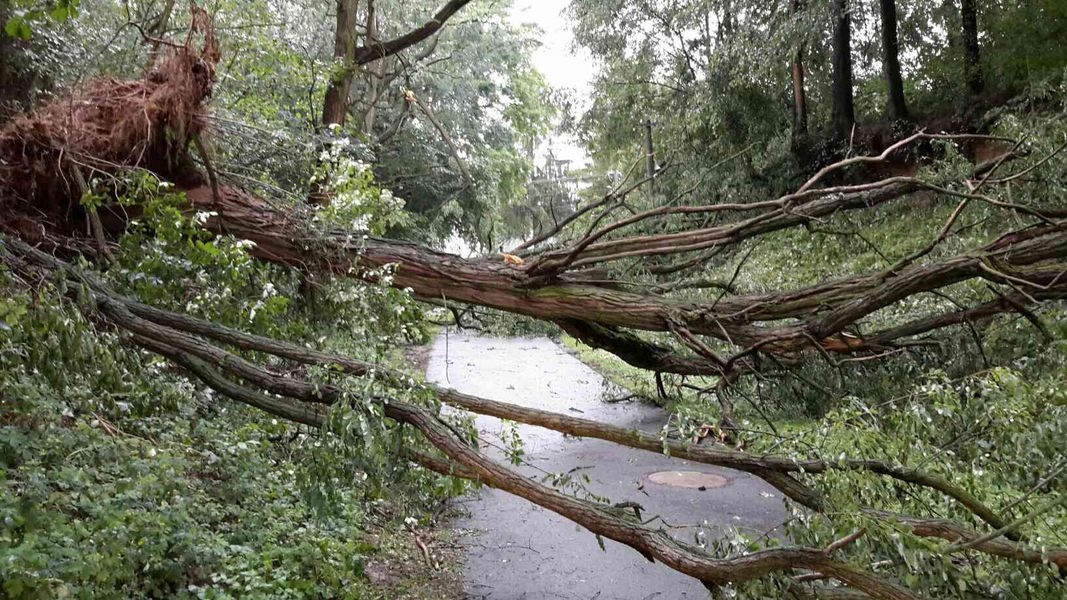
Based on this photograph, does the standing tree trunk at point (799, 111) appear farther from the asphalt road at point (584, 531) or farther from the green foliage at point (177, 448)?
the green foliage at point (177, 448)

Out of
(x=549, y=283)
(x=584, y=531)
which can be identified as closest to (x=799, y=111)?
(x=584, y=531)

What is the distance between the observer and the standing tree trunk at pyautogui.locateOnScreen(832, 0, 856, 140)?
56.8 ft

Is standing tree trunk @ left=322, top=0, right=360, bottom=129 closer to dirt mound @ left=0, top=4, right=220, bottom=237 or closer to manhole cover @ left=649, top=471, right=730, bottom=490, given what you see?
dirt mound @ left=0, top=4, right=220, bottom=237

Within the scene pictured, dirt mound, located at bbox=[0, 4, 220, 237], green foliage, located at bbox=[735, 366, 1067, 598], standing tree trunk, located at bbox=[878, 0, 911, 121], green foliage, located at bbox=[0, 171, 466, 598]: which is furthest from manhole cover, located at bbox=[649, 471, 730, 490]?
standing tree trunk, located at bbox=[878, 0, 911, 121]

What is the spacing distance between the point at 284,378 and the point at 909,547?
11.6 feet

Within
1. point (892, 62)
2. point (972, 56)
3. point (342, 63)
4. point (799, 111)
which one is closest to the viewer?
point (342, 63)

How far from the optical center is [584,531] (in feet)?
23.7

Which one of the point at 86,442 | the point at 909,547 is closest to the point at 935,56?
the point at 909,547

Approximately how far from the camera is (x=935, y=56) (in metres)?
18.6

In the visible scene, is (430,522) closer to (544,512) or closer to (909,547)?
(544,512)

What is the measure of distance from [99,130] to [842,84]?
16.2 meters

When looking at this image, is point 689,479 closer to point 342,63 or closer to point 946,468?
point 946,468

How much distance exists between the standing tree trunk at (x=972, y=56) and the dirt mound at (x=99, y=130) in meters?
15.1

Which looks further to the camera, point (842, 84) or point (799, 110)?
point (799, 110)
